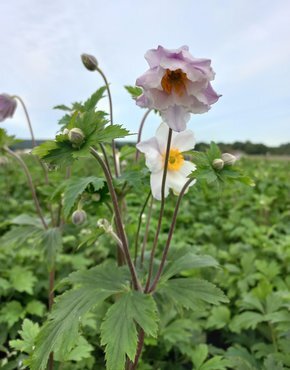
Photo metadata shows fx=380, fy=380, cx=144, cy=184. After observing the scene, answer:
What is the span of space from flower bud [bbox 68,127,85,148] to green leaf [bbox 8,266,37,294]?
1651mm

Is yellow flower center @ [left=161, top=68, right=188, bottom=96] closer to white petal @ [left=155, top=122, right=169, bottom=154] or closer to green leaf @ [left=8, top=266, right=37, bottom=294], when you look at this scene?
white petal @ [left=155, top=122, right=169, bottom=154]

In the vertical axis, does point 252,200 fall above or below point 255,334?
above

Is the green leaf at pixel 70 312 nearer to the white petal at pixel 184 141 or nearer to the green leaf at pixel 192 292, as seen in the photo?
the green leaf at pixel 192 292

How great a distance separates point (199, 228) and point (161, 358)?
1.89 metres

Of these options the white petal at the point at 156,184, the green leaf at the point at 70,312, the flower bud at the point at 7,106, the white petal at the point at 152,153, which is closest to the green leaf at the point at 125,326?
the green leaf at the point at 70,312

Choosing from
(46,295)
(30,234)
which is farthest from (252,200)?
(30,234)

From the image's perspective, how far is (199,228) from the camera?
399 centimetres

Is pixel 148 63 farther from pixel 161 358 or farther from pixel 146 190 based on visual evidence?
pixel 161 358

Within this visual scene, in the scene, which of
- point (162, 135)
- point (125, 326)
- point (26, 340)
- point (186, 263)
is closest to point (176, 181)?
point (162, 135)

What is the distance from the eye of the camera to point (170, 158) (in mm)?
1504

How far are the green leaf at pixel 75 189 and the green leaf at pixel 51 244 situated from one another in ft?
1.78

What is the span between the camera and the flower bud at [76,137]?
111 centimetres

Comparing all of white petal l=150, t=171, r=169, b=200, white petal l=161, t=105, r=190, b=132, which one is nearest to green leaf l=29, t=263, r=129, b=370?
white petal l=150, t=171, r=169, b=200

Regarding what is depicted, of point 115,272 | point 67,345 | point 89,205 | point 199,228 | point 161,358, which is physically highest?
point 89,205
